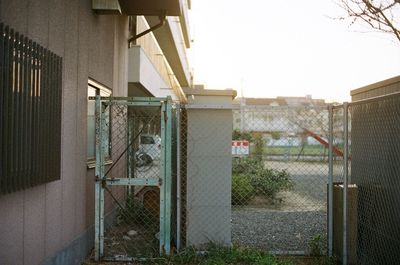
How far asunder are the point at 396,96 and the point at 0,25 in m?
3.78

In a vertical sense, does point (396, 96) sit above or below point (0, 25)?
below

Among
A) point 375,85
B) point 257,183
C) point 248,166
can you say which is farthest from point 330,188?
point 248,166

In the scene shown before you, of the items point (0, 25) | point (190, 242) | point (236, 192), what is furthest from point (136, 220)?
point (0, 25)

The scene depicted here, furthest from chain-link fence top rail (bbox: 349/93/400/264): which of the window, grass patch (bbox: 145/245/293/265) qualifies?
the window

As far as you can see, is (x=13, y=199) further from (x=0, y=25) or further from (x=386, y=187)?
(x=386, y=187)

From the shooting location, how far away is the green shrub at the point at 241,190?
10906 millimetres

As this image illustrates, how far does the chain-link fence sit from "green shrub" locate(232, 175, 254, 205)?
4613 millimetres

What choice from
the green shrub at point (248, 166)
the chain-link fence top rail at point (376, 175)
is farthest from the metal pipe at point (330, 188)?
the green shrub at point (248, 166)

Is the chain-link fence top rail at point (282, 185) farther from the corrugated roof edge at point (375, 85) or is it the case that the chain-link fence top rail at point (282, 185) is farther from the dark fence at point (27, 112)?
the dark fence at point (27, 112)

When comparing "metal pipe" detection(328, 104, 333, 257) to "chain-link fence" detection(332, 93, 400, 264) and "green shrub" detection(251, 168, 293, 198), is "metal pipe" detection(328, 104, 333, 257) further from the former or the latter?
"green shrub" detection(251, 168, 293, 198)

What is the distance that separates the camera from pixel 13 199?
12.6 feet

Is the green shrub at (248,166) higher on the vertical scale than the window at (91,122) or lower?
lower

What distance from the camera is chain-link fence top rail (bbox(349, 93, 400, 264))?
190 inches

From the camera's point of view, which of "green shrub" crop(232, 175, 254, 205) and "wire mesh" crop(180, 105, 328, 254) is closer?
"wire mesh" crop(180, 105, 328, 254)
